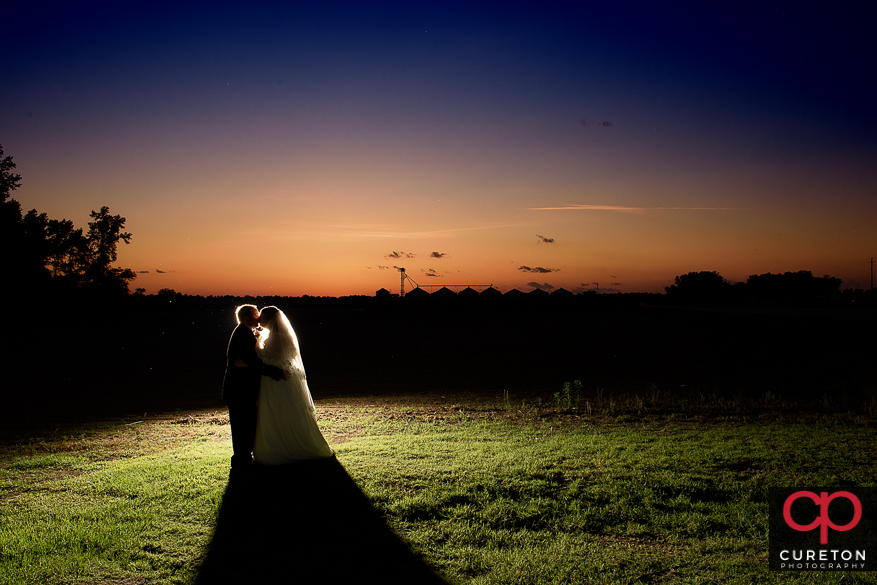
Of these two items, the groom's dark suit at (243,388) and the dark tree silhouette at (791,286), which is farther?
the dark tree silhouette at (791,286)

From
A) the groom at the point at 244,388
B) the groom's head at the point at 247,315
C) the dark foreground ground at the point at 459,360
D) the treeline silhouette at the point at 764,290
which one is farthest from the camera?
the treeline silhouette at the point at 764,290

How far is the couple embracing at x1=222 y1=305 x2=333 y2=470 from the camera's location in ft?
21.0

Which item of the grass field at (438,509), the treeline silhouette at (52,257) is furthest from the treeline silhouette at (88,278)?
the grass field at (438,509)

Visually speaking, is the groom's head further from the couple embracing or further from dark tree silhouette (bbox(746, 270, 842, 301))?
dark tree silhouette (bbox(746, 270, 842, 301))

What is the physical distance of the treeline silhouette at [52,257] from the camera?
41.6m

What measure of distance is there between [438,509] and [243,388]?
3040mm

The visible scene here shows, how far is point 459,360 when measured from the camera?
27016 millimetres

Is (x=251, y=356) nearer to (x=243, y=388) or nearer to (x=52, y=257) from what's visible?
(x=243, y=388)

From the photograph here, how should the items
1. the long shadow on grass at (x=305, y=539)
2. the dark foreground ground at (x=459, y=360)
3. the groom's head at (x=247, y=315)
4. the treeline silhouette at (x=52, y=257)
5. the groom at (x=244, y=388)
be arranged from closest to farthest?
1. the long shadow on grass at (x=305, y=539)
2. the groom at (x=244, y=388)
3. the groom's head at (x=247, y=315)
4. the dark foreground ground at (x=459, y=360)
5. the treeline silhouette at (x=52, y=257)

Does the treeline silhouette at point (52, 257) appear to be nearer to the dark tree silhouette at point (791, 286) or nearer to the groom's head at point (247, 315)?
the groom's head at point (247, 315)

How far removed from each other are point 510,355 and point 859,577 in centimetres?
2487

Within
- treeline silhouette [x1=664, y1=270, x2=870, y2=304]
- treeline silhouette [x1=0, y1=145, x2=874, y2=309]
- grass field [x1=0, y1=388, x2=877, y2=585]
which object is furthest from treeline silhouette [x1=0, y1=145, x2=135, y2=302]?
treeline silhouette [x1=664, y1=270, x2=870, y2=304]

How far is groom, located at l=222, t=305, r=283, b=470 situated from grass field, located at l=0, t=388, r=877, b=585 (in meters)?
0.41

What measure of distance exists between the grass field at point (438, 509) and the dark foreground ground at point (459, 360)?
7.67 m
